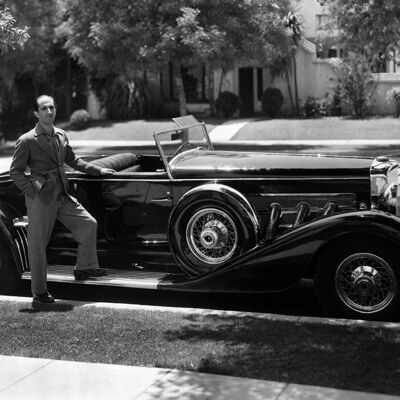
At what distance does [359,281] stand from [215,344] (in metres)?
1.40

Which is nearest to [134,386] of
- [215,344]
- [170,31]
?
[215,344]

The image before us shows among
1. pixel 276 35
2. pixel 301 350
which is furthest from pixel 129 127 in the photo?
pixel 301 350

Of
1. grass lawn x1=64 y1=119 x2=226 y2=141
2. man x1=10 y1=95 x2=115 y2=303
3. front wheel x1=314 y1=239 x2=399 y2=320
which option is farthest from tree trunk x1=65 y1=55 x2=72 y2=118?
front wheel x1=314 y1=239 x2=399 y2=320

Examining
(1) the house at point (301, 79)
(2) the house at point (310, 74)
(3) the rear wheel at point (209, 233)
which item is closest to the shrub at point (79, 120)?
(1) the house at point (301, 79)

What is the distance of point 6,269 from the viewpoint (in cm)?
769

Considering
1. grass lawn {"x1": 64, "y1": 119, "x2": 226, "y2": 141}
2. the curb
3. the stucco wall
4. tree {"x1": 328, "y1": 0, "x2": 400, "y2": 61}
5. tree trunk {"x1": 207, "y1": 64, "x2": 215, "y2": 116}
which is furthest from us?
tree trunk {"x1": 207, "y1": 64, "x2": 215, "y2": 116}

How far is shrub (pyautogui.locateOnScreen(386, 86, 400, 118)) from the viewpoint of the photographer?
97.9ft

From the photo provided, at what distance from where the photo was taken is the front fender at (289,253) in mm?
6297

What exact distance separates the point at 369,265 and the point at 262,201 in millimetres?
1241

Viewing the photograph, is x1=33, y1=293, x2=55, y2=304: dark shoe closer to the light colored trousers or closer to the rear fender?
the light colored trousers

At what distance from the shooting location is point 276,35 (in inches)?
960

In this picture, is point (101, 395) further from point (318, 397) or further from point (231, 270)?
point (231, 270)

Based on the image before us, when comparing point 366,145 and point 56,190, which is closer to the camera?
point 56,190

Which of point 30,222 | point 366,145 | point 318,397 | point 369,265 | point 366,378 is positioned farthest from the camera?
point 366,145
